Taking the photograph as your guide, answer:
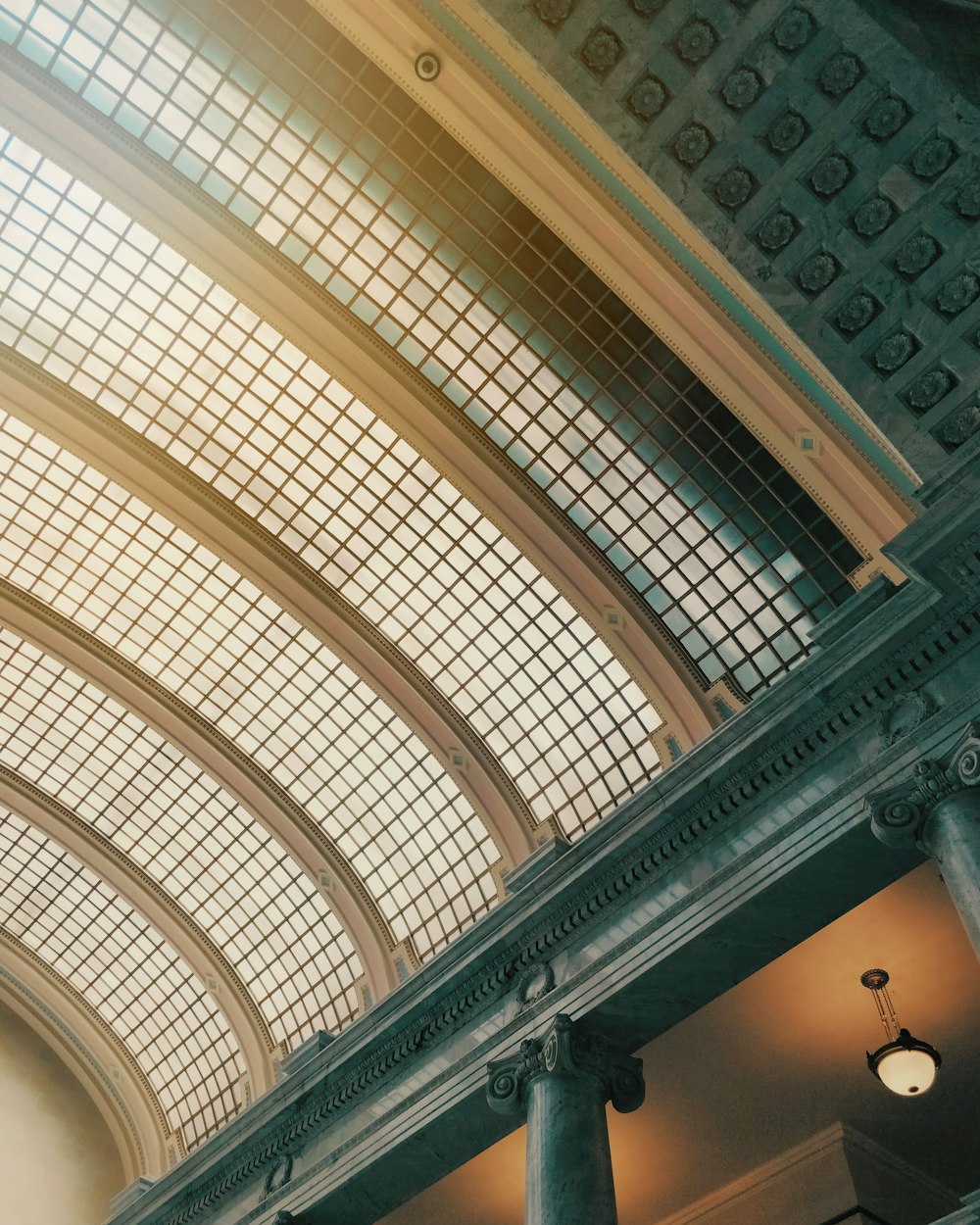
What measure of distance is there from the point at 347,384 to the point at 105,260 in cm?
408

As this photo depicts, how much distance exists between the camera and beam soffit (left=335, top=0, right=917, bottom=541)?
14289mm

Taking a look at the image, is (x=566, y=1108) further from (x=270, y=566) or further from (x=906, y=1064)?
(x=270, y=566)

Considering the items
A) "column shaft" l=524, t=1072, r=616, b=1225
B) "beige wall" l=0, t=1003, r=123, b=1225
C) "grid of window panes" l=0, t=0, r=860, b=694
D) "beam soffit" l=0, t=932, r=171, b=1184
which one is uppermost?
"grid of window panes" l=0, t=0, r=860, b=694

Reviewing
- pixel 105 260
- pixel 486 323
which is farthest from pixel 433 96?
pixel 105 260

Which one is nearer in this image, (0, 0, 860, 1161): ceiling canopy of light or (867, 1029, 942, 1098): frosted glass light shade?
(867, 1029, 942, 1098): frosted glass light shade

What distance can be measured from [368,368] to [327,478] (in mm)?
2304

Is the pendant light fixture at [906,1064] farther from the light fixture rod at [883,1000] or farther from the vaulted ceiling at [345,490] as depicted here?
the vaulted ceiling at [345,490]

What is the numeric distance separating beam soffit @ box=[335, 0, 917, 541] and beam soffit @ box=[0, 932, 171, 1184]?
20200 mm

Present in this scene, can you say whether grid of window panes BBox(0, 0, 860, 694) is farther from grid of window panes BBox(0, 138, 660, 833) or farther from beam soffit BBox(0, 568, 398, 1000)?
beam soffit BBox(0, 568, 398, 1000)

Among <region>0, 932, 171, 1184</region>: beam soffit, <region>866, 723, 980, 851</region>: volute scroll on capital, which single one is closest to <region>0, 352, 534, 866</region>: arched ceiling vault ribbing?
<region>866, 723, 980, 851</region>: volute scroll on capital

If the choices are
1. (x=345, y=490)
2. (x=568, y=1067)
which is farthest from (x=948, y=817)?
(x=345, y=490)

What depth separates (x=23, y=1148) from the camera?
24.6m

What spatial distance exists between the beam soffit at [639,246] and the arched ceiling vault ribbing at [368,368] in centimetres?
339

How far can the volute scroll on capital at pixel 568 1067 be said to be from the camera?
13.7 metres
